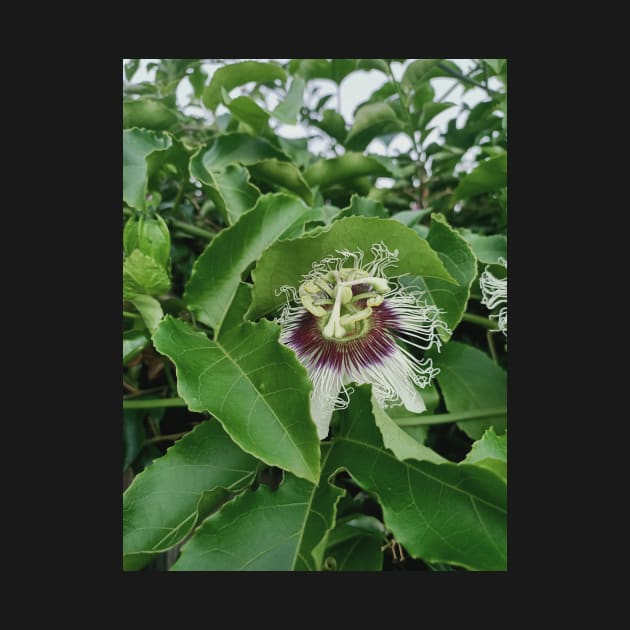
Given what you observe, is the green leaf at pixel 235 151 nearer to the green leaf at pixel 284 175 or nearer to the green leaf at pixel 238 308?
the green leaf at pixel 284 175

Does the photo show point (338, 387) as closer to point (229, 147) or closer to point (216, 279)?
point (216, 279)

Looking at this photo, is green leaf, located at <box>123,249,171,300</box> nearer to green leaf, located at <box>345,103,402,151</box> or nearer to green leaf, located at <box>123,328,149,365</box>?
green leaf, located at <box>123,328,149,365</box>

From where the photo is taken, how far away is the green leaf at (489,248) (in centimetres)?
93

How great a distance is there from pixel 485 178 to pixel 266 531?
2.30 ft

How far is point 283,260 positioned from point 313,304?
104 mm

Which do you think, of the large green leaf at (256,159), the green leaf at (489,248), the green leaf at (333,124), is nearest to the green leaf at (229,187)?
the large green leaf at (256,159)

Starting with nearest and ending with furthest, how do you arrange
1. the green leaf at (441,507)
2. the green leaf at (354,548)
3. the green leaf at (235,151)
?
the green leaf at (441,507)
the green leaf at (354,548)
the green leaf at (235,151)

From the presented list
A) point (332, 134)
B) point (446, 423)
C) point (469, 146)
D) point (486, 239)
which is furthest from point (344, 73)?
point (446, 423)

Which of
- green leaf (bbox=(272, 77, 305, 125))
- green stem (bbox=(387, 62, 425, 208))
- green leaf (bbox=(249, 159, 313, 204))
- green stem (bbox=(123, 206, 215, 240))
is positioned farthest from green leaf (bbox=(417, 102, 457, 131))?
green stem (bbox=(123, 206, 215, 240))

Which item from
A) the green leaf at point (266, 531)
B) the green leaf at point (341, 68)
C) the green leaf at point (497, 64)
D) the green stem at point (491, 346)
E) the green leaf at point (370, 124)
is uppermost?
the green leaf at point (341, 68)

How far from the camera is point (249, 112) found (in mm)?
1054

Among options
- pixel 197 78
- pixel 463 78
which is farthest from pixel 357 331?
pixel 197 78

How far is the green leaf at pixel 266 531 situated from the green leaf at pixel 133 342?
26 centimetres

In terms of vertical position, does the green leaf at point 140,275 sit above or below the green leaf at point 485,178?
below
